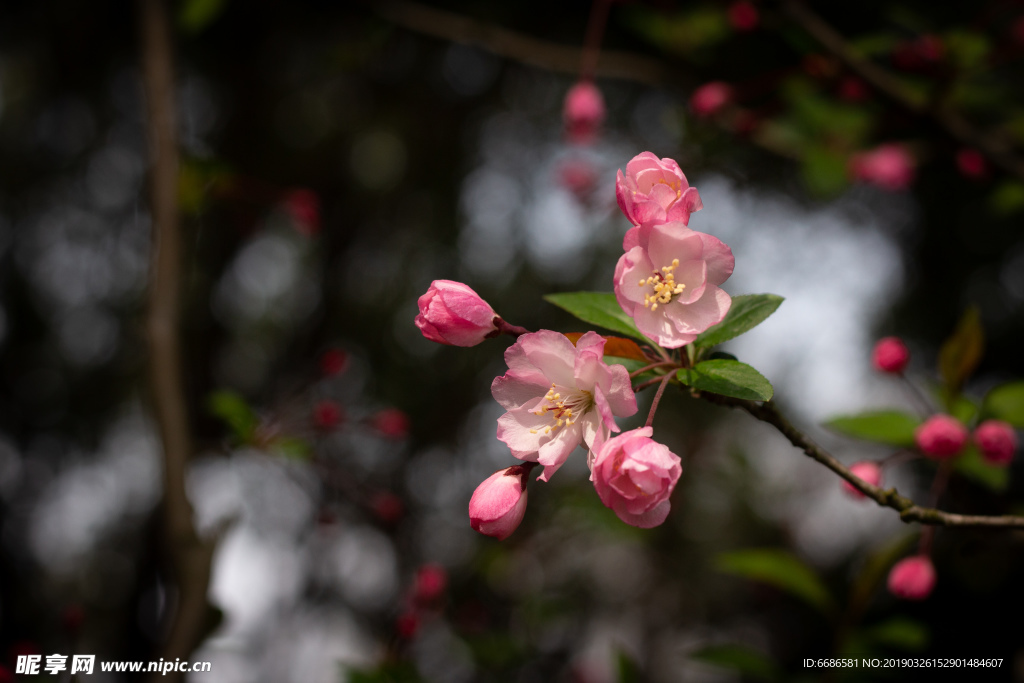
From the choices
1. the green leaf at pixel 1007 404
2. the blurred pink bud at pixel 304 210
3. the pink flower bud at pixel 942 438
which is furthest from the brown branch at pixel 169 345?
the green leaf at pixel 1007 404

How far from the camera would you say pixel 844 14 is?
→ 256 centimetres

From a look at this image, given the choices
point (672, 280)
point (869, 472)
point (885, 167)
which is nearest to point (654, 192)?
point (672, 280)

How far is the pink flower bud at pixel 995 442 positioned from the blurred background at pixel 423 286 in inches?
42.5

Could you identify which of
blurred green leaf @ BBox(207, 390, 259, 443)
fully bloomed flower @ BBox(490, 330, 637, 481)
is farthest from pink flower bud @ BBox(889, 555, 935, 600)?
blurred green leaf @ BBox(207, 390, 259, 443)

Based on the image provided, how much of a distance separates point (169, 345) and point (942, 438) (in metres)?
1.61

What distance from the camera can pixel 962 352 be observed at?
127 cm

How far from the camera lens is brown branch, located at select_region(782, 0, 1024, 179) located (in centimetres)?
181

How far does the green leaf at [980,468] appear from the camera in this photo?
4.33 ft

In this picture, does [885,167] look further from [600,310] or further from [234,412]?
[234,412]

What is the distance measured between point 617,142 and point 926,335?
1.98 metres

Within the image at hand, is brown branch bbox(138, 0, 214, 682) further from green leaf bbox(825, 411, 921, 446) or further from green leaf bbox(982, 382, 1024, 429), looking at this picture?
green leaf bbox(982, 382, 1024, 429)

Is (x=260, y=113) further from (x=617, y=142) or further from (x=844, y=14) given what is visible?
(x=844, y=14)

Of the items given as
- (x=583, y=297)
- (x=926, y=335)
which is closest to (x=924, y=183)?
(x=926, y=335)

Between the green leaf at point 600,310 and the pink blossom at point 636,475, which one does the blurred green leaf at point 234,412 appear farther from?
the pink blossom at point 636,475
